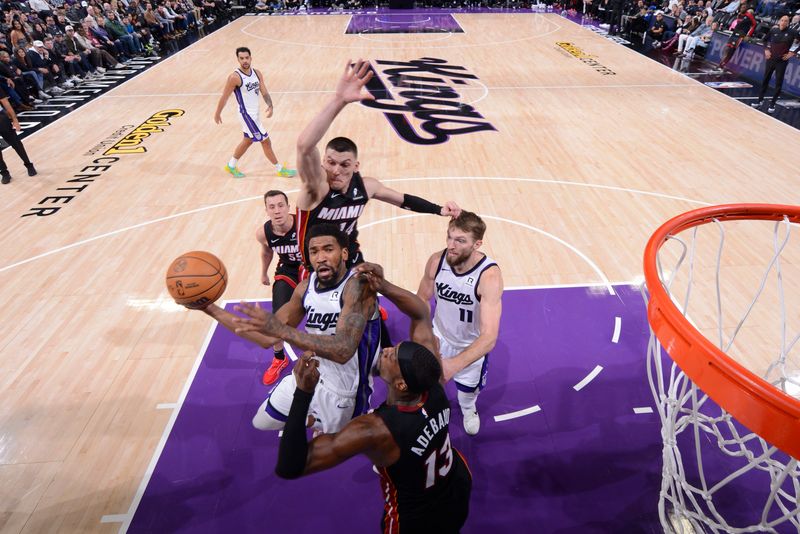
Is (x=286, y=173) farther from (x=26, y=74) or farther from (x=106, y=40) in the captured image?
(x=106, y=40)

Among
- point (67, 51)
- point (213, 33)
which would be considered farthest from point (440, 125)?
point (213, 33)

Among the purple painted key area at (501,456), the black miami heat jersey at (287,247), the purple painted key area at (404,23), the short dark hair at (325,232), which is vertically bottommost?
the purple painted key area at (404,23)

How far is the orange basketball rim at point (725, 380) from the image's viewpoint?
201 cm

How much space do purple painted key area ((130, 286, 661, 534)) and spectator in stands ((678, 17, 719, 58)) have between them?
548 inches

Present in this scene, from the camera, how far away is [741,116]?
1060 cm

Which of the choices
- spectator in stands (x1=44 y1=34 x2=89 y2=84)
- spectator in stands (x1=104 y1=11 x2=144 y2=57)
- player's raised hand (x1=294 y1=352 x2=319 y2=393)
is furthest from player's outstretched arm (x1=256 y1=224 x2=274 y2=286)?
spectator in stands (x1=104 y1=11 x2=144 y2=57)

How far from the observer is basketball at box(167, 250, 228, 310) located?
2967 mm

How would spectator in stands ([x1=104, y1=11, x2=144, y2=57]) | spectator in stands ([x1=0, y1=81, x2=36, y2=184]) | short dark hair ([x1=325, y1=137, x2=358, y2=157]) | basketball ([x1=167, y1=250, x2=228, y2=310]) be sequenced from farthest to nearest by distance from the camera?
spectator in stands ([x1=104, y1=11, x2=144, y2=57]), spectator in stands ([x1=0, y1=81, x2=36, y2=184]), short dark hair ([x1=325, y1=137, x2=358, y2=157]), basketball ([x1=167, y1=250, x2=228, y2=310])

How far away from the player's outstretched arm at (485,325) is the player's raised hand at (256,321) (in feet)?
3.76

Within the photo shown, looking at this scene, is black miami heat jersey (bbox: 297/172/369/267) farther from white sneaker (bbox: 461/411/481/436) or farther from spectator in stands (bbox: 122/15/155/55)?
spectator in stands (bbox: 122/15/155/55)

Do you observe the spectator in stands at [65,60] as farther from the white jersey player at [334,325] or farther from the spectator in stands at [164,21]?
the white jersey player at [334,325]

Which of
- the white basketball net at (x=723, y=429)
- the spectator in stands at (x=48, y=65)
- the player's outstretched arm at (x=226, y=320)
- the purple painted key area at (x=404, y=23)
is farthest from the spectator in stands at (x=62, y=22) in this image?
the white basketball net at (x=723, y=429)

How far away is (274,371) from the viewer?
4508 millimetres

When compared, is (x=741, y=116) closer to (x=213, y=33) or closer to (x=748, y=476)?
(x=748, y=476)
